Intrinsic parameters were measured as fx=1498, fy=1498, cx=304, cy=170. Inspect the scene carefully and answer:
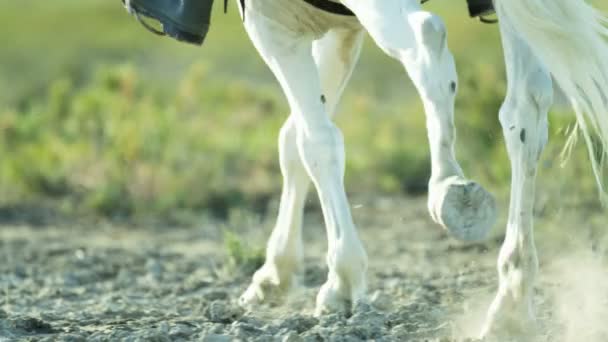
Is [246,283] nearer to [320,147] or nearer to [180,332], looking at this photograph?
[320,147]

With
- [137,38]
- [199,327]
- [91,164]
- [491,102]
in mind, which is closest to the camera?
[199,327]

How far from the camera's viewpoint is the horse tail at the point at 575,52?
5.14m

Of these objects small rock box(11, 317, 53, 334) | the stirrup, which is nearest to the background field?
small rock box(11, 317, 53, 334)

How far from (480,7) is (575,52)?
444 millimetres

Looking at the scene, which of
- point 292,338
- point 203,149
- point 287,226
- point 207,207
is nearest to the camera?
point 292,338

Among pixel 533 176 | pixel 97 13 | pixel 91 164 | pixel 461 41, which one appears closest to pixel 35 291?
pixel 533 176

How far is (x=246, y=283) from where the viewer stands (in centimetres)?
737

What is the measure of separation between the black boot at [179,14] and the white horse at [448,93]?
19 centimetres

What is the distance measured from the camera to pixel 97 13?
25391 mm

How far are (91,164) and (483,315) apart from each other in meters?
6.00

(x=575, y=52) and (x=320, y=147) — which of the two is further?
(x=320, y=147)

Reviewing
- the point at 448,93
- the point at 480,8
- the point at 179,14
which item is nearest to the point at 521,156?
the point at 448,93

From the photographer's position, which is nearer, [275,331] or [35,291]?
[275,331]

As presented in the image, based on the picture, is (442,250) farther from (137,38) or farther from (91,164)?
(137,38)
